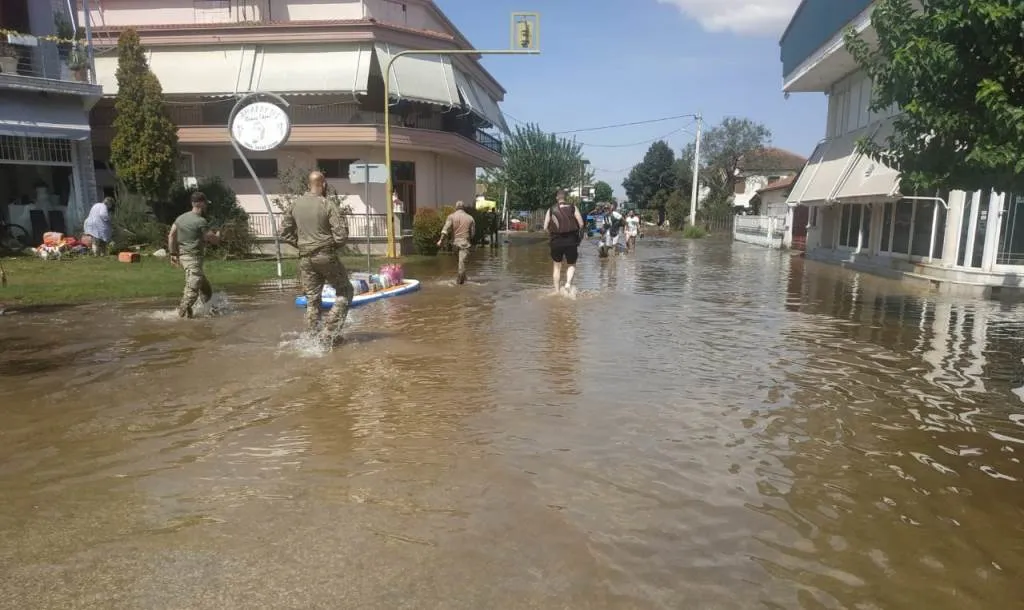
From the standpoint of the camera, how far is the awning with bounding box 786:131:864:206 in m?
21.9

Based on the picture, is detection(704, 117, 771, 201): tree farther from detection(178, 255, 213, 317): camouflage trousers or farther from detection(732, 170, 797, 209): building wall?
detection(178, 255, 213, 317): camouflage trousers

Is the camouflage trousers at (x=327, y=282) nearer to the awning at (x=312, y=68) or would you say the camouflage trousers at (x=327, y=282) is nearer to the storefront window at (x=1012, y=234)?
the storefront window at (x=1012, y=234)

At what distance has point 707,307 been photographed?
452 inches

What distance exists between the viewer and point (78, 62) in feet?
60.5

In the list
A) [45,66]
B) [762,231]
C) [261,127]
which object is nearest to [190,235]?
[261,127]

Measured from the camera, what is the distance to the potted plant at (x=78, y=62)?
60.5 ft

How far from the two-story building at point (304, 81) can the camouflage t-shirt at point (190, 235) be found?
43.2 feet

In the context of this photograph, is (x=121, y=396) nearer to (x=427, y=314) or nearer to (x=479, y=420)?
(x=479, y=420)

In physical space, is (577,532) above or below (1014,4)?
below

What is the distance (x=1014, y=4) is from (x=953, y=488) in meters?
4.86

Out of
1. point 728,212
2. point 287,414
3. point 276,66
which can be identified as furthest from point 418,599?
point 728,212

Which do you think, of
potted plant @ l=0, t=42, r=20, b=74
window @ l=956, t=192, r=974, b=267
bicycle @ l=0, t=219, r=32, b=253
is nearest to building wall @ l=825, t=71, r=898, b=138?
window @ l=956, t=192, r=974, b=267

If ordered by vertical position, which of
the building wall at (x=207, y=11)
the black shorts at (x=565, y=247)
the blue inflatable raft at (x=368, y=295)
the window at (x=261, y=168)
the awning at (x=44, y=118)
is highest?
the building wall at (x=207, y=11)

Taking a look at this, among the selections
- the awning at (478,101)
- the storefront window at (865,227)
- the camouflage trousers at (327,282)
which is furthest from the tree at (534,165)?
the camouflage trousers at (327,282)
